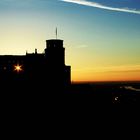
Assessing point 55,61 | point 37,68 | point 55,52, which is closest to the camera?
point 37,68

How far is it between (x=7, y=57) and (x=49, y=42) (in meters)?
9.21

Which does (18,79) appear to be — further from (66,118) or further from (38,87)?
(66,118)

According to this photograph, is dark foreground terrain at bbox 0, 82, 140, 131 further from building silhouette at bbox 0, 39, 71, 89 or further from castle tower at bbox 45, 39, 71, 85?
castle tower at bbox 45, 39, 71, 85

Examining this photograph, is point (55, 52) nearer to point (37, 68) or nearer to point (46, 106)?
point (37, 68)

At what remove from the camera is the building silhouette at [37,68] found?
5867cm

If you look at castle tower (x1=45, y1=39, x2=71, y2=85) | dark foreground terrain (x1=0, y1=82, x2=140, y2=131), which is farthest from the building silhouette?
dark foreground terrain (x1=0, y1=82, x2=140, y2=131)

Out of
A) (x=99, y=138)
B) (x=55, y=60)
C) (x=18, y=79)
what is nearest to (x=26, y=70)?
(x=18, y=79)

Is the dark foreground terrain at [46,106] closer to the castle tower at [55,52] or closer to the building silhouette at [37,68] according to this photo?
the building silhouette at [37,68]

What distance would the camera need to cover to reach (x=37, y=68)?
60219mm

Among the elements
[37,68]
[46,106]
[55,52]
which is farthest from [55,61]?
[46,106]

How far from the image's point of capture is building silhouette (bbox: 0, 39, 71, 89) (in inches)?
2310

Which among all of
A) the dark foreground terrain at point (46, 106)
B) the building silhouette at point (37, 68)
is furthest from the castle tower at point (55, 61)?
the dark foreground terrain at point (46, 106)

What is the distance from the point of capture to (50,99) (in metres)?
56.8

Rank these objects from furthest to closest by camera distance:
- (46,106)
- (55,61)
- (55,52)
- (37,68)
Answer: (55,52) < (55,61) < (37,68) < (46,106)
